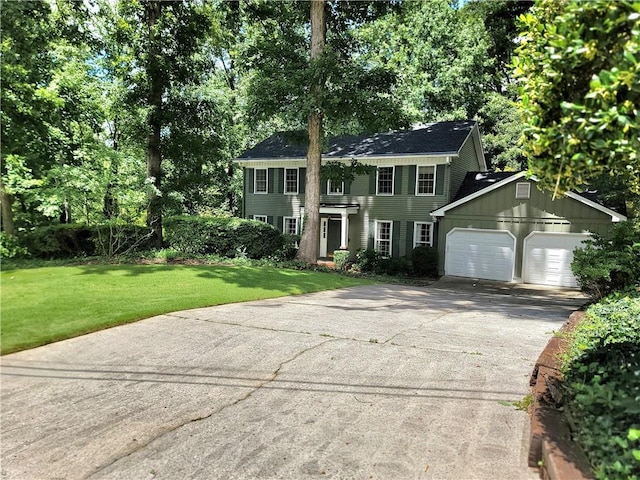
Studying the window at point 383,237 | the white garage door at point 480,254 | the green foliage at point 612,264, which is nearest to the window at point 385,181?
the window at point 383,237

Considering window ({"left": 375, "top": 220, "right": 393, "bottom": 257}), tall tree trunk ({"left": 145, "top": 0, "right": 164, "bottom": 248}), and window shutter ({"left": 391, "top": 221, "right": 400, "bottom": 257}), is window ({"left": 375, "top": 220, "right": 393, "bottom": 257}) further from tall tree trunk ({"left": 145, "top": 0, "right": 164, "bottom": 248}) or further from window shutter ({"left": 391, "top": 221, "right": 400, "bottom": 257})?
tall tree trunk ({"left": 145, "top": 0, "right": 164, "bottom": 248})

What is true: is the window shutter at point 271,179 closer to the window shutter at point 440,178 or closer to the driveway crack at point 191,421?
the window shutter at point 440,178

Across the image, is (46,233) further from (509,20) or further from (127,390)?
(509,20)

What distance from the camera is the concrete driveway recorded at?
2791 millimetres

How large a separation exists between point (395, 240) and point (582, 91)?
1679cm

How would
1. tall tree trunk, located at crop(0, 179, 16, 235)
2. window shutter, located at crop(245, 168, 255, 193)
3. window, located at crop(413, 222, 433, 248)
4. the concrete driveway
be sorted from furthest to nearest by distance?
window shutter, located at crop(245, 168, 255, 193) < window, located at crop(413, 222, 433, 248) < tall tree trunk, located at crop(0, 179, 16, 235) < the concrete driveway

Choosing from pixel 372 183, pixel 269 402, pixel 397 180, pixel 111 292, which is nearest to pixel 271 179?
pixel 372 183

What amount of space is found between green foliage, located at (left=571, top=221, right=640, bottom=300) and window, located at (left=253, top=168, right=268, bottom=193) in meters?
16.5

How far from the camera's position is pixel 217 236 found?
14.9m

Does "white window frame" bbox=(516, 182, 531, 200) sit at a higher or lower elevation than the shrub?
higher

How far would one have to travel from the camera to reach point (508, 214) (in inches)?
634

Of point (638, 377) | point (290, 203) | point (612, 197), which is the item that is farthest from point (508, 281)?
point (638, 377)

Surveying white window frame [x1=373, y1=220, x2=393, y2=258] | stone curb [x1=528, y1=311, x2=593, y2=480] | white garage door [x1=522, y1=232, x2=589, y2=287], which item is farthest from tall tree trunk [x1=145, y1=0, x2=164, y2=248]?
white garage door [x1=522, y1=232, x2=589, y2=287]

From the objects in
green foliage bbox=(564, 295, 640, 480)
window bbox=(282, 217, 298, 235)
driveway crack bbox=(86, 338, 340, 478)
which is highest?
window bbox=(282, 217, 298, 235)
